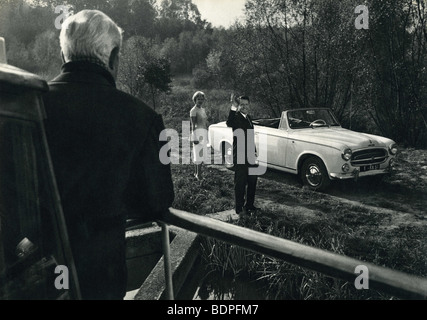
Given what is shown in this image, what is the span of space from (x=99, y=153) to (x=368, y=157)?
6712 mm

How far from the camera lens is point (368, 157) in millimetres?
7211

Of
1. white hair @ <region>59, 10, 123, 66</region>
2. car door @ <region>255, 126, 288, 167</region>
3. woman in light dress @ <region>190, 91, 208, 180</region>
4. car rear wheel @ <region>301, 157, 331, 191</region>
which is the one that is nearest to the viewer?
white hair @ <region>59, 10, 123, 66</region>

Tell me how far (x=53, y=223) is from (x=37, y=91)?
34cm

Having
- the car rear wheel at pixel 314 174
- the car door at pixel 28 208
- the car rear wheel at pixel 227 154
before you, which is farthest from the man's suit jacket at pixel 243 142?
the car door at pixel 28 208

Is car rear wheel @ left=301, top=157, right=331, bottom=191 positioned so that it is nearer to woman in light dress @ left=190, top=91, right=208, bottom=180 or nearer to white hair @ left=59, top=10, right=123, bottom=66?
woman in light dress @ left=190, top=91, right=208, bottom=180

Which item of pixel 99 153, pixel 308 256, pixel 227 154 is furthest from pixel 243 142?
pixel 308 256

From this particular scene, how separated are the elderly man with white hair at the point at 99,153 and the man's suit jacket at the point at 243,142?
4.49 m

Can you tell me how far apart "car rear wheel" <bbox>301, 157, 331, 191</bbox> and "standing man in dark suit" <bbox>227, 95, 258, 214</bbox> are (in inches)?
71.8

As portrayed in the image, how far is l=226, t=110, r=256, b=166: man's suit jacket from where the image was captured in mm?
5840

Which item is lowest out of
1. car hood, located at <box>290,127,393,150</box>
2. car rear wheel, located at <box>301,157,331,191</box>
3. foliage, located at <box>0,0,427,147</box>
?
car rear wheel, located at <box>301,157,331,191</box>

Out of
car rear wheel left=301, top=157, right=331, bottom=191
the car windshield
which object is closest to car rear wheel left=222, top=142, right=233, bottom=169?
the car windshield

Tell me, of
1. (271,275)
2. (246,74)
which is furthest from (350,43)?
(271,275)

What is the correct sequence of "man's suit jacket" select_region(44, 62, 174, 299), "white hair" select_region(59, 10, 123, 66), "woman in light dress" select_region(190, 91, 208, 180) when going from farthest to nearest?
"woman in light dress" select_region(190, 91, 208, 180) → "white hair" select_region(59, 10, 123, 66) → "man's suit jacket" select_region(44, 62, 174, 299)
